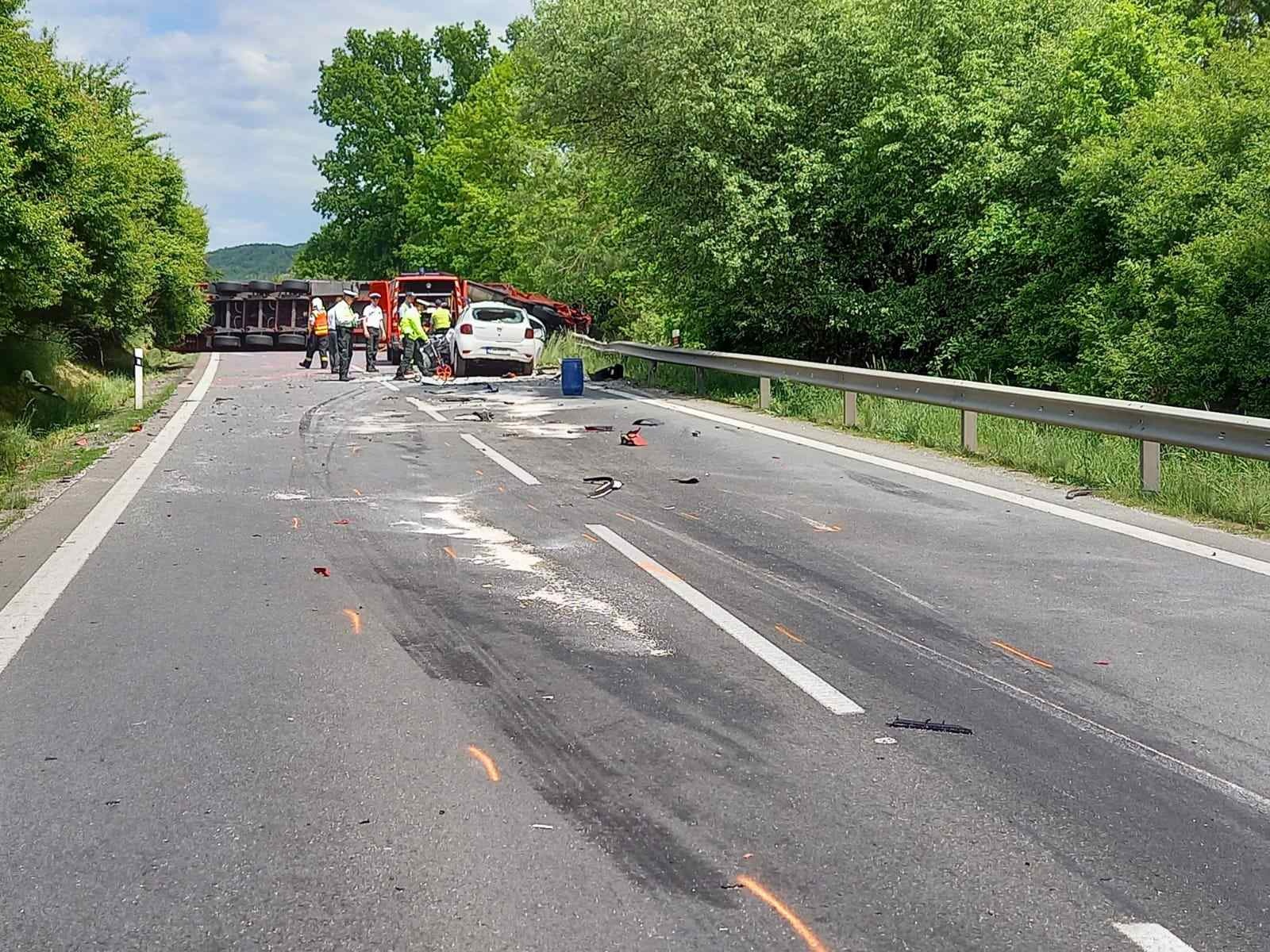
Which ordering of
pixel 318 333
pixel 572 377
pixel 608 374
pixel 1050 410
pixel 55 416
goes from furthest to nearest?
pixel 318 333
pixel 608 374
pixel 572 377
pixel 55 416
pixel 1050 410

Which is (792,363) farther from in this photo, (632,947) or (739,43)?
(632,947)

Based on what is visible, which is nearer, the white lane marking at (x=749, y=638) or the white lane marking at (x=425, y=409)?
the white lane marking at (x=749, y=638)

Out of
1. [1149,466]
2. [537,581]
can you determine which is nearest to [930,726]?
[537,581]

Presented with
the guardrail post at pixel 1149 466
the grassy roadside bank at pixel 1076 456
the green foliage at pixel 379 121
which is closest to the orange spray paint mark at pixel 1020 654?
the grassy roadside bank at pixel 1076 456

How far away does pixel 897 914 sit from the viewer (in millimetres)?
3643

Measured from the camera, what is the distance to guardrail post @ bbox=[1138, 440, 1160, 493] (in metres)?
11.1

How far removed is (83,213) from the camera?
20922 mm

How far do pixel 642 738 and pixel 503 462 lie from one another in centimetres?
880

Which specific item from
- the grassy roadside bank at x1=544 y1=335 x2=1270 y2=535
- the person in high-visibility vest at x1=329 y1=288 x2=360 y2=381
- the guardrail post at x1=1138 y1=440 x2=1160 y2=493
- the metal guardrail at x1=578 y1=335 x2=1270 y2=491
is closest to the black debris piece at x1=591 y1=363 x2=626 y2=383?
the grassy roadside bank at x1=544 y1=335 x2=1270 y2=535

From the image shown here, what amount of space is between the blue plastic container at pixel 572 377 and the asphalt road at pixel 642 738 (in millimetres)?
12065

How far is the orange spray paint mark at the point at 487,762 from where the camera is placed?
4691 millimetres

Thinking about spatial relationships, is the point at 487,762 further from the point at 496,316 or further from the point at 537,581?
the point at 496,316

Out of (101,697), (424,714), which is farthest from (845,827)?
(101,697)

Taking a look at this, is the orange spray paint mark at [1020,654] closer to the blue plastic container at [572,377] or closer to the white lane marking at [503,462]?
the white lane marking at [503,462]
